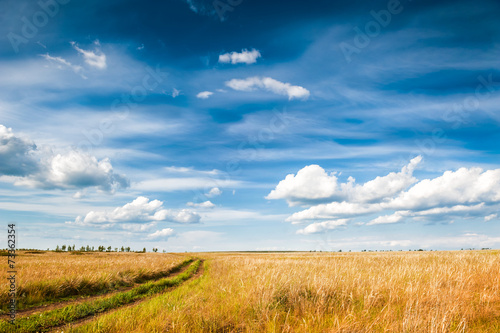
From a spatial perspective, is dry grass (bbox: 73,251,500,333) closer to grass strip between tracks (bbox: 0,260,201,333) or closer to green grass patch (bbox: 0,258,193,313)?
grass strip between tracks (bbox: 0,260,201,333)

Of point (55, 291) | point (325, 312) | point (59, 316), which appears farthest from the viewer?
point (55, 291)

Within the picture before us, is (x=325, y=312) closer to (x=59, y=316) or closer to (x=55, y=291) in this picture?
(x=59, y=316)

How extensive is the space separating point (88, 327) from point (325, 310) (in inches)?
228

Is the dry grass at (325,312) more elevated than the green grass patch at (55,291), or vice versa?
the dry grass at (325,312)

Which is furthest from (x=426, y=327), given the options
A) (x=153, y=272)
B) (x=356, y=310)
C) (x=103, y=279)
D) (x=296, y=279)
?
(x=153, y=272)

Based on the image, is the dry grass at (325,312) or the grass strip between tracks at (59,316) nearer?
the dry grass at (325,312)

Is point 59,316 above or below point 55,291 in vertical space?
above

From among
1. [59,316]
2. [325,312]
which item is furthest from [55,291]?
[325,312]

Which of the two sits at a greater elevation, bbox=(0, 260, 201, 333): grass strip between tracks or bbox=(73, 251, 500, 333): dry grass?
bbox=(73, 251, 500, 333): dry grass

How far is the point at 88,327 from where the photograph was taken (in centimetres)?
653

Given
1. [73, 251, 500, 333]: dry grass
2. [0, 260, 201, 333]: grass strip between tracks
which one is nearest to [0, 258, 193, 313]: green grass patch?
[0, 260, 201, 333]: grass strip between tracks

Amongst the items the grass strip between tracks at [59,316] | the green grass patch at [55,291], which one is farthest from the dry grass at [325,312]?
the green grass patch at [55,291]

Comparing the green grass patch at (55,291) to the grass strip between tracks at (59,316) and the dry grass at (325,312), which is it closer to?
the grass strip between tracks at (59,316)

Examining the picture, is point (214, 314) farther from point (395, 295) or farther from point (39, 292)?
point (39, 292)
